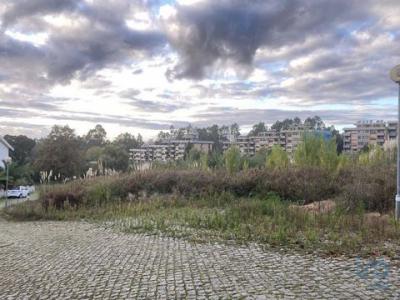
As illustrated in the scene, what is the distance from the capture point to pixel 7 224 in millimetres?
11875

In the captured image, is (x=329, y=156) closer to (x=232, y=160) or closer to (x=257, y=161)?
(x=232, y=160)

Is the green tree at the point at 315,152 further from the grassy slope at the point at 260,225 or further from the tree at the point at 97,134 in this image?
the tree at the point at 97,134

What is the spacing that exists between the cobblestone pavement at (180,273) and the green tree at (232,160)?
10077 millimetres

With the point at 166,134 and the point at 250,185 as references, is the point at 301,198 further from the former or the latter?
the point at 166,134

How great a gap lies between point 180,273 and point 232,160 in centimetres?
1269

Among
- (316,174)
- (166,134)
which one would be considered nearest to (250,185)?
(316,174)

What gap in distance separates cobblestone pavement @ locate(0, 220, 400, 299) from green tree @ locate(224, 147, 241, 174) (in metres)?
10.1

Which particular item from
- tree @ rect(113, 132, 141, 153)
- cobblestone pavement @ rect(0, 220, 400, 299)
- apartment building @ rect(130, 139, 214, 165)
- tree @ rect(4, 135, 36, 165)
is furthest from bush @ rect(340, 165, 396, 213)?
tree @ rect(113, 132, 141, 153)

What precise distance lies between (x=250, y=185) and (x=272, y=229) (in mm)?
6836

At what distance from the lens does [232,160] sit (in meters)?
17.6

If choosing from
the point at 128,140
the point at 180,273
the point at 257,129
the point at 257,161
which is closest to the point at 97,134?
the point at 128,140

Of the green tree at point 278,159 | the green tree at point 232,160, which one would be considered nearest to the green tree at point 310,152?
the green tree at point 278,159

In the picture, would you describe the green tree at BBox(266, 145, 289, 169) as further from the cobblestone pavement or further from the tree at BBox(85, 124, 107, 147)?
the tree at BBox(85, 124, 107, 147)

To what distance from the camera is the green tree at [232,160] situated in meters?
17.3
